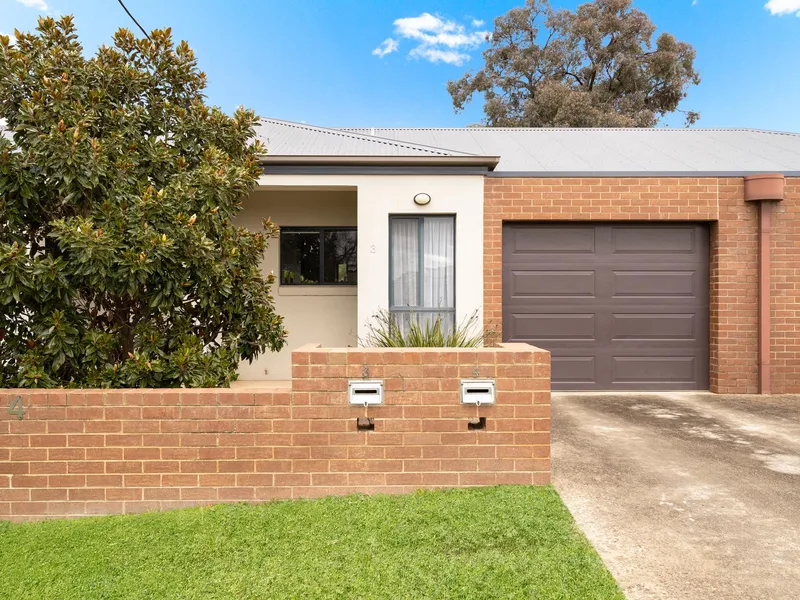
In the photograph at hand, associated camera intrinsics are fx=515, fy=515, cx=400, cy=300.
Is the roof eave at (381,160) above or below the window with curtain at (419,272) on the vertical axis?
above

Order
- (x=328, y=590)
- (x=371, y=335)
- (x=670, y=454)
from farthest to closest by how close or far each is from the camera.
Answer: (x=371, y=335), (x=670, y=454), (x=328, y=590)

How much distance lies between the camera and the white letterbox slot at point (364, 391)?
12.3 feet

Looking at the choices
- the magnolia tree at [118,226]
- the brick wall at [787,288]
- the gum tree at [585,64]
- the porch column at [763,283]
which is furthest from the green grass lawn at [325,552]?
the gum tree at [585,64]

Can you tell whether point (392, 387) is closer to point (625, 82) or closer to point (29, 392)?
point (29, 392)

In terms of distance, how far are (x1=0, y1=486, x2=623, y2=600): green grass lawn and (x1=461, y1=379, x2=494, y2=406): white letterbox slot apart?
640 mm

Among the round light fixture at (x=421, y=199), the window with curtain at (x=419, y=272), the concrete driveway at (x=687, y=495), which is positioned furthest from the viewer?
the window with curtain at (x=419, y=272)

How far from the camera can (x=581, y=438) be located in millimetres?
5336

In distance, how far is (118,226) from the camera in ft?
12.6

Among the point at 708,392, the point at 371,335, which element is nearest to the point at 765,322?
the point at 708,392

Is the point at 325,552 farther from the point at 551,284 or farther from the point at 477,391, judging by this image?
the point at 551,284

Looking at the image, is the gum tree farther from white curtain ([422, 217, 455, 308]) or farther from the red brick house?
white curtain ([422, 217, 455, 308])

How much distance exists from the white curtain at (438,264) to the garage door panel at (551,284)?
3.56 ft

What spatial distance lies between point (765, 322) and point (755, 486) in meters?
4.85

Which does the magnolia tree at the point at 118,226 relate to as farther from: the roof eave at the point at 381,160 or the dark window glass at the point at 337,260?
the dark window glass at the point at 337,260
